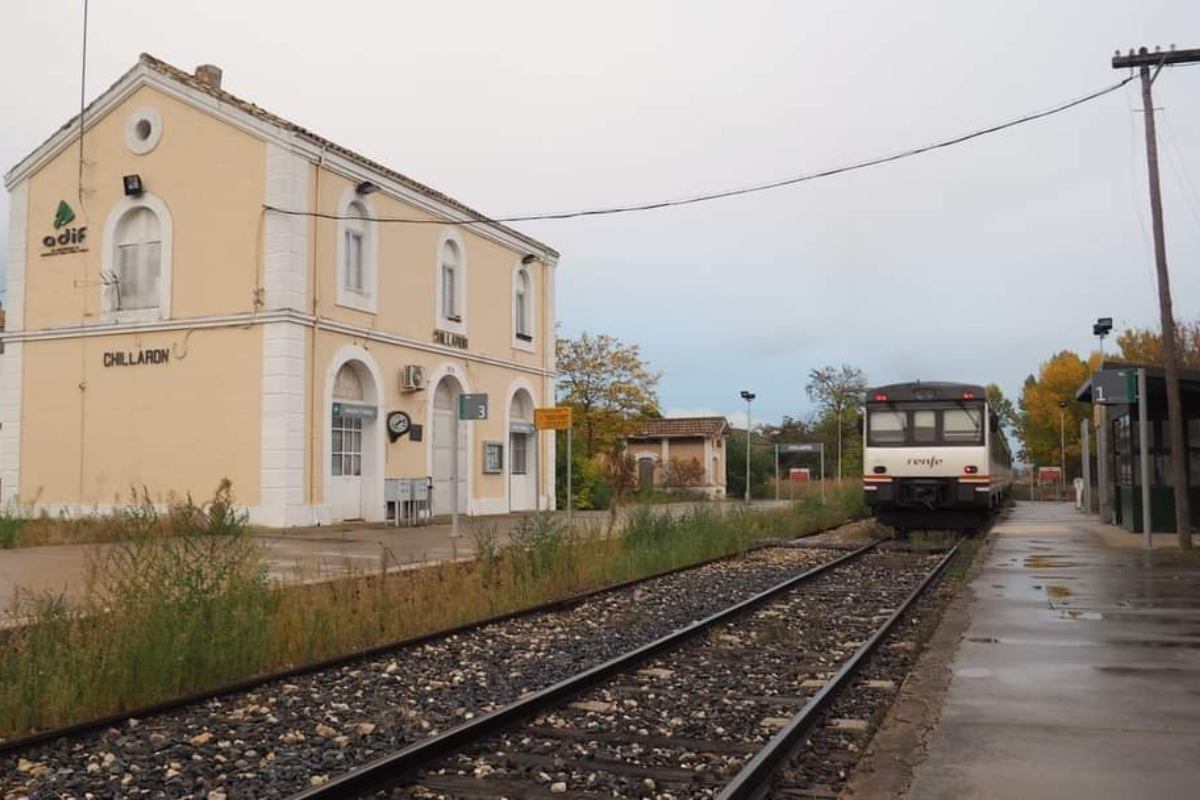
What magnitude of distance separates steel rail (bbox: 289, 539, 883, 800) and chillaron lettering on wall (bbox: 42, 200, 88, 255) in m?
19.8

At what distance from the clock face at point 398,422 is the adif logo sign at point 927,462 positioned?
438 inches

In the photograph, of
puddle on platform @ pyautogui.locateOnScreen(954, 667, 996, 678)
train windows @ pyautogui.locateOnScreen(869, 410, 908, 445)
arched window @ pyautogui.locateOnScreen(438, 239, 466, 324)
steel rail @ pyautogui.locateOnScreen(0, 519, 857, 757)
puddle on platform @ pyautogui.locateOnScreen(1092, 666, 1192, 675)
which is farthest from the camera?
arched window @ pyautogui.locateOnScreen(438, 239, 466, 324)

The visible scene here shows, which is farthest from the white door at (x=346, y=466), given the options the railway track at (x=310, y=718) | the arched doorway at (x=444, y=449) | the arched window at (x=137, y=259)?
the railway track at (x=310, y=718)

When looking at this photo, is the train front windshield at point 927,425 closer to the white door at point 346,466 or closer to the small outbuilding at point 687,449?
the white door at point 346,466

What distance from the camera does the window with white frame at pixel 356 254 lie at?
23031 mm

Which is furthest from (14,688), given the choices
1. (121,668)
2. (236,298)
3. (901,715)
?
(236,298)

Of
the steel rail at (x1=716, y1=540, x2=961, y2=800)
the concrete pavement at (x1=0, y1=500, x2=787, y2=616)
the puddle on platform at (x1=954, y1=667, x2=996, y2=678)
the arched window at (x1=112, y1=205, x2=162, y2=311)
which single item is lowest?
the puddle on platform at (x1=954, y1=667, x2=996, y2=678)

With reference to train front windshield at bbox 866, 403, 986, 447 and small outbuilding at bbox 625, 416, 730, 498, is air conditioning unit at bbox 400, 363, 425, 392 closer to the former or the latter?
train front windshield at bbox 866, 403, 986, 447

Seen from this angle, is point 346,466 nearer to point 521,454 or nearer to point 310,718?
point 521,454

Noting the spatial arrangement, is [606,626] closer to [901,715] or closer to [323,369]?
[901,715]

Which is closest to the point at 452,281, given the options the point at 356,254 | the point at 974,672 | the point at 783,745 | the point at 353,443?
the point at 356,254

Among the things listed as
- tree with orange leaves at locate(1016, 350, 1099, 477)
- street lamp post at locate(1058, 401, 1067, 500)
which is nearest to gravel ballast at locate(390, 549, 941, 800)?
street lamp post at locate(1058, 401, 1067, 500)

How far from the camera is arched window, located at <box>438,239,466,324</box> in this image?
1072 inches

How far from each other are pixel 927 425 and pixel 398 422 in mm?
11498
